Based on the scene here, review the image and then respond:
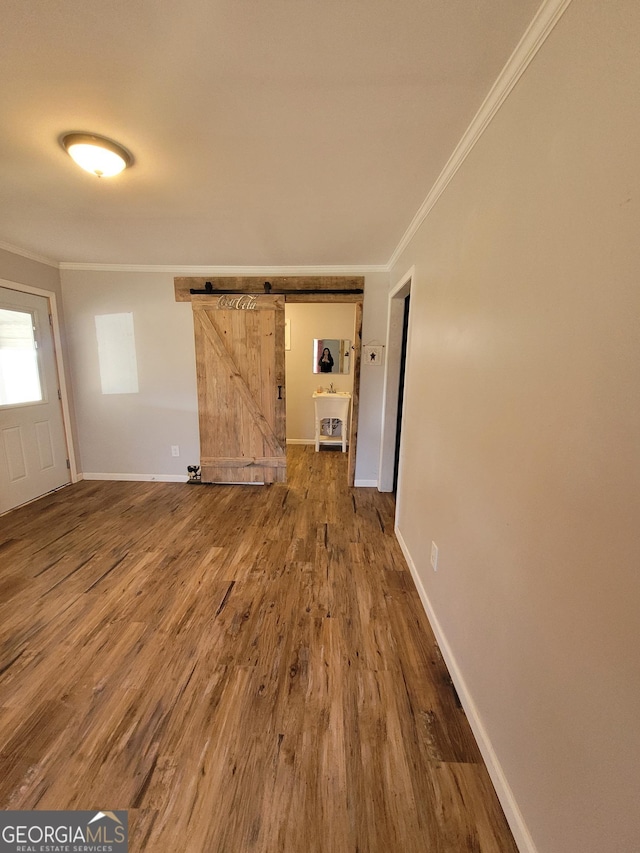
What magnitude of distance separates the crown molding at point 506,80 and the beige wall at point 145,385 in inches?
68.5

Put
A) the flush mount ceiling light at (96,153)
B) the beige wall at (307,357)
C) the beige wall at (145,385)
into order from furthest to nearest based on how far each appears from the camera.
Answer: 1. the beige wall at (307,357)
2. the beige wall at (145,385)
3. the flush mount ceiling light at (96,153)

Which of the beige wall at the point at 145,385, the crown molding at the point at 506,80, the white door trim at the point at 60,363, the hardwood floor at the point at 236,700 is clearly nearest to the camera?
the crown molding at the point at 506,80

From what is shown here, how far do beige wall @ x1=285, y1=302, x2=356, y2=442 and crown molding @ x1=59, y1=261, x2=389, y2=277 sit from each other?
5.27 ft

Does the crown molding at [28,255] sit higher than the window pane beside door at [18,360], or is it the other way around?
the crown molding at [28,255]

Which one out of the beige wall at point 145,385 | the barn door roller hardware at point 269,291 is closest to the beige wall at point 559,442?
the barn door roller hardware at point 269,291

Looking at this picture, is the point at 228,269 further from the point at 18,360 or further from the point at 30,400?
the point at 30,400

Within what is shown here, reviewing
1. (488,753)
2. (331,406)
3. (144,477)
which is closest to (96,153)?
(488,753)

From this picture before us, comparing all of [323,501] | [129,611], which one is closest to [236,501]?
[323,501]

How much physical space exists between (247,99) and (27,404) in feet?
11.0

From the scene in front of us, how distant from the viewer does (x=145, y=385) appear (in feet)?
11.5

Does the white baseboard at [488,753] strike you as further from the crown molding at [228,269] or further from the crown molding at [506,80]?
the crown molding at [228,269]

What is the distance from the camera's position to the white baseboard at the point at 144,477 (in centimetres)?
367

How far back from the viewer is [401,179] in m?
1.68

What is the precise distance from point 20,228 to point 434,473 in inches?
143
